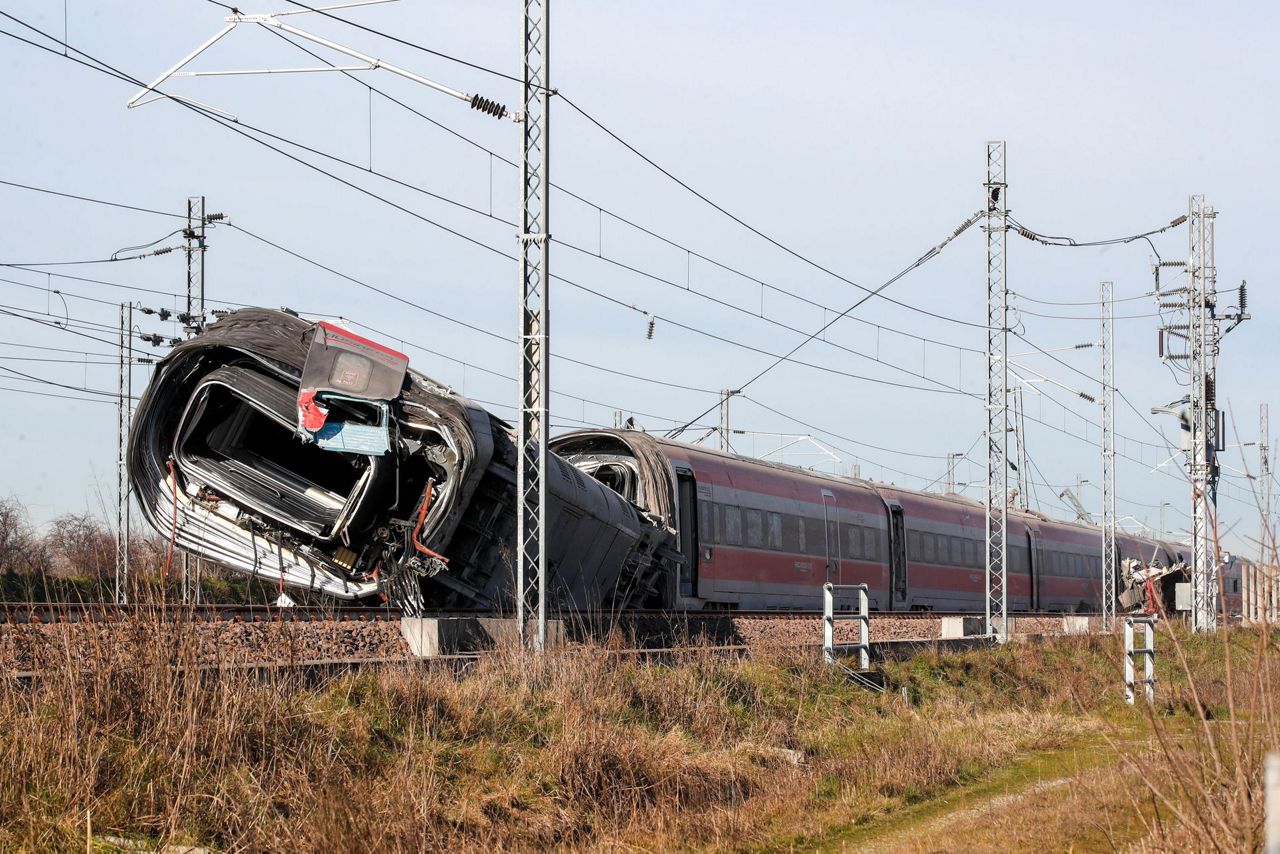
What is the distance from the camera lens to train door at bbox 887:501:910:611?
2989 centimetres

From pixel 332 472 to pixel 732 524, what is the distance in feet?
30.1

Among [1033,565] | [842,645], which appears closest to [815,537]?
[842,645]

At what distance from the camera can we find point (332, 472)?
16.5 m

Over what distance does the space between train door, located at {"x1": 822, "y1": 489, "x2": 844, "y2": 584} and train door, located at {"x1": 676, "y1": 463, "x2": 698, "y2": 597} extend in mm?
4990

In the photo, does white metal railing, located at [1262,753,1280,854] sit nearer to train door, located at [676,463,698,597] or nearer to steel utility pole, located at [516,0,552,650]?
steel utility pole, located at [516,0,552,650]

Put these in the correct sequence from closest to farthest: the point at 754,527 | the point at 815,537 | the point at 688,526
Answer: the point at 688,526
the point at 754,527
the point at 815,537

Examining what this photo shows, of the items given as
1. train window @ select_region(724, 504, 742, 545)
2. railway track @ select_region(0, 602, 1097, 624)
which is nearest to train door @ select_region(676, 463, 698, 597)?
railway track @ select_region(0, 602, 1097, 624)

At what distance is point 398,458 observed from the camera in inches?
595

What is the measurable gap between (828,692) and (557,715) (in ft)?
17.2

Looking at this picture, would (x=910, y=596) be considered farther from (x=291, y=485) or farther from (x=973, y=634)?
(x=291, y=485)

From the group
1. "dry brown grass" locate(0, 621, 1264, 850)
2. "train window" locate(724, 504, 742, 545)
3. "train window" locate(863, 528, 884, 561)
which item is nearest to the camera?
"dry brown grass" locate(0, 621, 1264, 850)

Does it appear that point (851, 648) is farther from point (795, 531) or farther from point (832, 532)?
point (832, 532)

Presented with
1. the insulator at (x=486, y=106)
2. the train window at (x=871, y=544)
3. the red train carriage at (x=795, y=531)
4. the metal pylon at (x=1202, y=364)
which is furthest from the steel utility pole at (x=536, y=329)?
the metal pylon at (x=1202, y=364)

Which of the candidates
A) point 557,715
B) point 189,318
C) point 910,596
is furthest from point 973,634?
point 189,318
